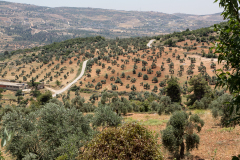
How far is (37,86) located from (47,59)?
35388 mm

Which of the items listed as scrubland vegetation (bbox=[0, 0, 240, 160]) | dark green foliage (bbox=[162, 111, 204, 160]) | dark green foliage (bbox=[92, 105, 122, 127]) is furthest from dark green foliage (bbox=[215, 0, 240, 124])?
dark green foliage (bbox=[92, 105, 122, 127])

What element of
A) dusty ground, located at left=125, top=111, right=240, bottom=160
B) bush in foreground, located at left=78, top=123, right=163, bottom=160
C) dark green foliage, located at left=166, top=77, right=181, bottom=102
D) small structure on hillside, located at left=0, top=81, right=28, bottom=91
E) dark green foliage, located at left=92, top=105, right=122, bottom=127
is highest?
bush in foreground, located at left=78, top=123, right=163, bottom=160

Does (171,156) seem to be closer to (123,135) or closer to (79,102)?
(123,135)

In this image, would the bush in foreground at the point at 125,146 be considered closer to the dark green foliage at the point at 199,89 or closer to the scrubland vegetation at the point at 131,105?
the scrubland vegetation at the point at 131,105

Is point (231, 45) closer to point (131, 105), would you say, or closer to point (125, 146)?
point (125, 146)

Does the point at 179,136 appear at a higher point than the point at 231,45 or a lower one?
lower

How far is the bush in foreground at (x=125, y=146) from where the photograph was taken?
20.5ft

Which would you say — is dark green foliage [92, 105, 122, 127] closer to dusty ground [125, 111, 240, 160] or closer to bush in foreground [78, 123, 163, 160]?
dusty ground [125, 111, 240, 160]

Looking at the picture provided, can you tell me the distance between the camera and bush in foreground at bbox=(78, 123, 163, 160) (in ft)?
20.5

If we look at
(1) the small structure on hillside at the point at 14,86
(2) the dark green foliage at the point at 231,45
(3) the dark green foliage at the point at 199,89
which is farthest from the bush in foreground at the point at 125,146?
(1) the small structure on hillside at the point at 14,86

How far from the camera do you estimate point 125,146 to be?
6.30 metres

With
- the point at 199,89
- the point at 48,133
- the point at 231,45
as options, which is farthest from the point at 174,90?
the point at 231,45

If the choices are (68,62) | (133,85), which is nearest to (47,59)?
(68,62)

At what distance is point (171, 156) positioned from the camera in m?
14.2
